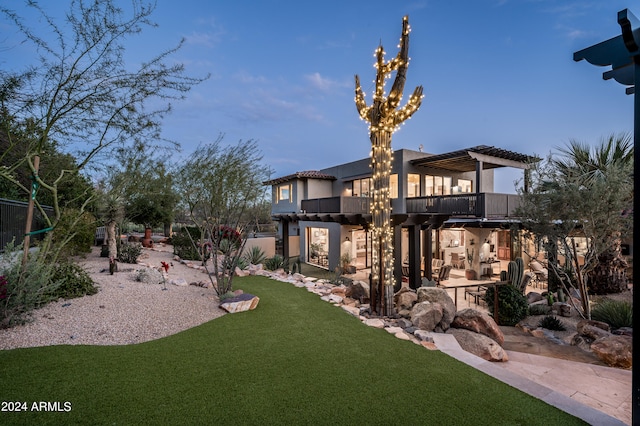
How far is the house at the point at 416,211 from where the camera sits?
1226 cm

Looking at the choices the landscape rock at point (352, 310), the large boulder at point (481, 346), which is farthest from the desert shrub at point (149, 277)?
the large boulder at point (481, 346)

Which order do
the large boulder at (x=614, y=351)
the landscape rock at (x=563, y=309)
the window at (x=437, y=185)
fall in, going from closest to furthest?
1. the large boulder at (x=614, y=351)
2. the landscape rock at (x=563, y=309)
3. the window at (x=437, y=185)

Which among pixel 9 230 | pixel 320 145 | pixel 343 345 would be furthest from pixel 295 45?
pixel 320 145

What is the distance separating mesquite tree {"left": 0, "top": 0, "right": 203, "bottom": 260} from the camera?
472 centimetres

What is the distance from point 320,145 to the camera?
129500 millimetres

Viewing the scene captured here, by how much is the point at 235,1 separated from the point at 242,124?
8296cm

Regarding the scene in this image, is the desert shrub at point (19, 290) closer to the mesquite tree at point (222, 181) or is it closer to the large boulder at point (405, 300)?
the mesquite tree at point (222, 181)

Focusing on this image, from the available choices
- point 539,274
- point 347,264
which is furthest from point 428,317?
point 539,274

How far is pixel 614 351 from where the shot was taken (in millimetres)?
5105

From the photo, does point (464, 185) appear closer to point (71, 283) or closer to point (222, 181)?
point (222, 181)

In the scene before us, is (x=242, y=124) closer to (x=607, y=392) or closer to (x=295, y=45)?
(x=295, y=45)

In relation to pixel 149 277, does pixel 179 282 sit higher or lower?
lower

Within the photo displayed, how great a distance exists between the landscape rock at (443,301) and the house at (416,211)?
7.35 ft

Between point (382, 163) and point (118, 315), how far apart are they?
636 centimetres
